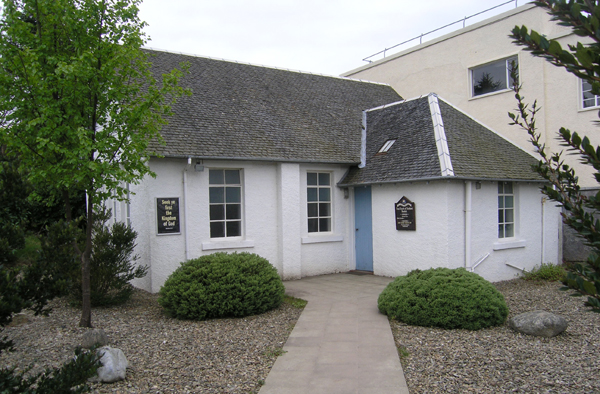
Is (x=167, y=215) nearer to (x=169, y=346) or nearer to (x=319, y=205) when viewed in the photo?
(x=169, y=346)

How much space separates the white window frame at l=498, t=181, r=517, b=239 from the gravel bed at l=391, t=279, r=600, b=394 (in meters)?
4.31

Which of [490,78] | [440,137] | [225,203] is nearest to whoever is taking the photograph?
[440,137]

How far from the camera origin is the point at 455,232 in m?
11.0

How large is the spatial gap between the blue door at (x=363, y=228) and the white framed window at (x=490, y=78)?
23.1 ft

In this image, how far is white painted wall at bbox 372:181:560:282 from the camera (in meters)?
11.0

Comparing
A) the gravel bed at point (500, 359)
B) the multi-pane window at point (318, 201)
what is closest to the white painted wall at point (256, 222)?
the multi-pane window at point (318, 201)

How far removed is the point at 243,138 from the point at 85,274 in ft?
19.5

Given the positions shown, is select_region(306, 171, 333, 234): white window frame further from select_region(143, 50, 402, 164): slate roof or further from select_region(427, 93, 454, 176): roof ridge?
select_region(427, 93, 454, 176): roof ridge

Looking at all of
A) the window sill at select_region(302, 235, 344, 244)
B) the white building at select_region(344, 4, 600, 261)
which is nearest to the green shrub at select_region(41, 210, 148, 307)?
the window sill at select_region(302, 235, 344, 244)

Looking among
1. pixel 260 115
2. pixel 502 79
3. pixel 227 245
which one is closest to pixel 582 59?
pixel 227 245

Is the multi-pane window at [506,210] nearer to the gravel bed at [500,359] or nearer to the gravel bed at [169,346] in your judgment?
the gravel bed at [500,359]

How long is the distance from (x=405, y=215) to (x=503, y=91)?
7455 mm

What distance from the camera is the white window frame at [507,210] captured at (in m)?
12.2

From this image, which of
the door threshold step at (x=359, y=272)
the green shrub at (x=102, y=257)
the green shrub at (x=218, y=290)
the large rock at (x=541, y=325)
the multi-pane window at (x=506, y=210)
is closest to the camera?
the large rock at (x=541, y=325)
